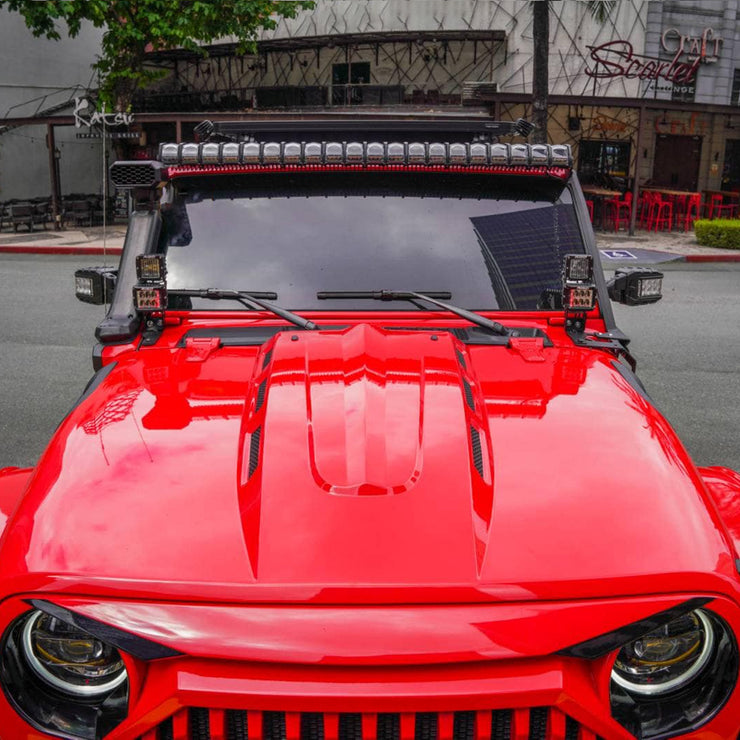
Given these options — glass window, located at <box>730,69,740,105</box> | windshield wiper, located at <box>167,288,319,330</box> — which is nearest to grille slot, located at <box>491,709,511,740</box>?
windshield wiper, located at <box>167,288,319,330</box>

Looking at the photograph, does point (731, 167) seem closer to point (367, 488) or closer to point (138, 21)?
point (138, 21)

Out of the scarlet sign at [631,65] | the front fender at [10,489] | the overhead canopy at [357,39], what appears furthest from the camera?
the overhead canopy at [357,39]

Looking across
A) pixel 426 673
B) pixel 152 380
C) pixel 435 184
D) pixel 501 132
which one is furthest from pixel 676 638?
pixel 501 132

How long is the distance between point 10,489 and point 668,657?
66.7 inches

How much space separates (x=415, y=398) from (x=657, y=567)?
711 mm

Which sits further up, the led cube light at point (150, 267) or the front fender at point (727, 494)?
the led cube light at point (150, 267)

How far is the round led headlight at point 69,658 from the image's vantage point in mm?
1639

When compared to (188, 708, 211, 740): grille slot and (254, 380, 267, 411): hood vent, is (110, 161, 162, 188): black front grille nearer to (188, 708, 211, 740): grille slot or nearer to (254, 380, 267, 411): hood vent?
(254, 380, 267, 411): hood vent

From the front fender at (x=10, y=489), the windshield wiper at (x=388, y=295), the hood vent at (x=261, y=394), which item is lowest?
the front fender at (x=10, y=489)

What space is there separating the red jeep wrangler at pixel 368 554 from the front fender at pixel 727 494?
1cm

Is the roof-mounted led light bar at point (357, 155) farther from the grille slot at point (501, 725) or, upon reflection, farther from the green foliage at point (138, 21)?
the green foliage at point (138, 21)

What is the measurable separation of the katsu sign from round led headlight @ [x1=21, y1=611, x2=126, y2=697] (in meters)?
30.3

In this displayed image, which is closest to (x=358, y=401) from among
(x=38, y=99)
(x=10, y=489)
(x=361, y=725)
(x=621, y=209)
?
(x=361, y=725)

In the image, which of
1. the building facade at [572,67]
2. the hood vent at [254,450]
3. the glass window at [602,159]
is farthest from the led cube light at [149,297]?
the glass window at [602,159]
